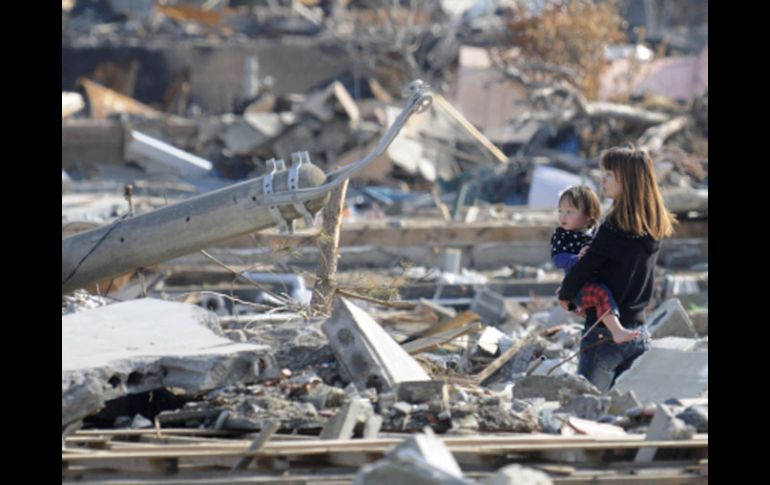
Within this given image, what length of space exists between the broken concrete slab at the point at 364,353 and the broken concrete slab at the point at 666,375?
94 cm

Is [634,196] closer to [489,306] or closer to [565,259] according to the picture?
[565,259]

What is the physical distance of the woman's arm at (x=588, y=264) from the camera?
6.21 meters

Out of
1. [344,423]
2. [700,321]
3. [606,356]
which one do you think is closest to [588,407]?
[606,356]

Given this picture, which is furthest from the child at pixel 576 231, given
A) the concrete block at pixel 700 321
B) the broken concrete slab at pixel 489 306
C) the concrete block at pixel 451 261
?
the concrete block at pixel 451 261

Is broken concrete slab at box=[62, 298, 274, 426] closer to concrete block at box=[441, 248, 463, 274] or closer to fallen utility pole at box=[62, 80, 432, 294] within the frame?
fallen utility pole at box=[62, 80, 432, 294]

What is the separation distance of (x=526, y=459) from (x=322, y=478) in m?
0.73

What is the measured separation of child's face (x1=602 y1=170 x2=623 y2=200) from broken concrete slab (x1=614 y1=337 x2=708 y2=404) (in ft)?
2.53

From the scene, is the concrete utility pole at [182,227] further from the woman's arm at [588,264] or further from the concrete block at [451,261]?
the concrete block at [451,261]

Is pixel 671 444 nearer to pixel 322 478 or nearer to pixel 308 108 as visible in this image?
pixel 322 478

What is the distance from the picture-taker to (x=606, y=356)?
21.4 feet

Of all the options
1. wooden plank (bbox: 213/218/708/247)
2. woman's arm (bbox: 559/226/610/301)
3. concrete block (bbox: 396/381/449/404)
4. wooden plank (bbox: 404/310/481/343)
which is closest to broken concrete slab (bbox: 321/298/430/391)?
concrete block (bbox: 396/381/449/404)

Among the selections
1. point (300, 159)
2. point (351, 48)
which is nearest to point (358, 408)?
point (300, 159)

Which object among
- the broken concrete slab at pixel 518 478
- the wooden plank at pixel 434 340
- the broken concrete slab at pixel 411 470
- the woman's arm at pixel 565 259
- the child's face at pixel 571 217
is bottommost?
the wooden plank at pixel 434 340
